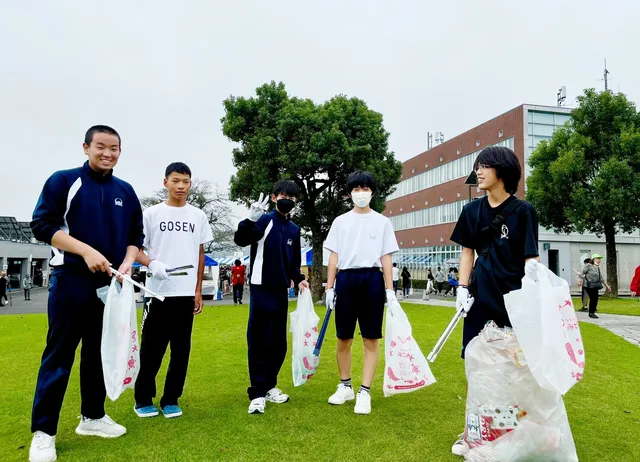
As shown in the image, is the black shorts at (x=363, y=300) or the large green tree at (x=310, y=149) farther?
the large green tree at (x=310, y=149)

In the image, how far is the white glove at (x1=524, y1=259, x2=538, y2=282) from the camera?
278cm

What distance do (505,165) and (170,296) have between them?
2.65 meters

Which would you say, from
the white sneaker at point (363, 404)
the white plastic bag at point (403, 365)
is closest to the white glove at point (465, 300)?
the white plastic bag at point (403, 365)

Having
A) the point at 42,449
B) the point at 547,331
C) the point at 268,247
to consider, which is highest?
the point at 268,247

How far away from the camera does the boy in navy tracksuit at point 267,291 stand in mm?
4023

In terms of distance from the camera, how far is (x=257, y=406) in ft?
12.6

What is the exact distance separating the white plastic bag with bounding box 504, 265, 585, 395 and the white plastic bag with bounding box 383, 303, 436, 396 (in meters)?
1.25

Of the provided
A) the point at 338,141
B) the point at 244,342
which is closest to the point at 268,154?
the point at 338,141

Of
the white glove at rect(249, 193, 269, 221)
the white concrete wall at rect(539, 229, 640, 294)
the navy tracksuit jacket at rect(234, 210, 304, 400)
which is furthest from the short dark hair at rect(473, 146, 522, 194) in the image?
the white concrete wall at rect(539, 229, 640, 294)

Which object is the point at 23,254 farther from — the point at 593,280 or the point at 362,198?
the point at 362,198

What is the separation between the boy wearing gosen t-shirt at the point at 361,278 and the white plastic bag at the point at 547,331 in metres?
1.43

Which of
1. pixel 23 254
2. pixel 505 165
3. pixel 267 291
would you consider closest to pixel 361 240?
pixel 267 291

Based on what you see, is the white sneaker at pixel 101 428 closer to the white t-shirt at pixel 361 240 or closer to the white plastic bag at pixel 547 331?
the white t-shirt at pixel 361 240

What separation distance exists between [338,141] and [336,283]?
1362cm
